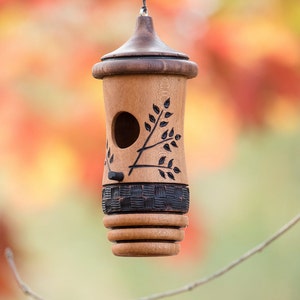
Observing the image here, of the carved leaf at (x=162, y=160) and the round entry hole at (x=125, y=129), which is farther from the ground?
the round entry hole at (x=125, y=129)

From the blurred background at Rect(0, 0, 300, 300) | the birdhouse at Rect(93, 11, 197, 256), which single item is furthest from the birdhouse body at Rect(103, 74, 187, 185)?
the blurred background at Rect(0, 0, 300, 300)

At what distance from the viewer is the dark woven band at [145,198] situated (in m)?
2.78

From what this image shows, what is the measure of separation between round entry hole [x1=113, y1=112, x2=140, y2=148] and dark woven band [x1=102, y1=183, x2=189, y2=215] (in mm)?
153

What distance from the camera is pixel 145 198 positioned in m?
2.78

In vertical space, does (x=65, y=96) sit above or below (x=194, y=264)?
above

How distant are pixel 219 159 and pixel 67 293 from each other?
1196mm

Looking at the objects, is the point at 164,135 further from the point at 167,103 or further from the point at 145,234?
the point at 145,234

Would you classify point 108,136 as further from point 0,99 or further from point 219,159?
point 219,159

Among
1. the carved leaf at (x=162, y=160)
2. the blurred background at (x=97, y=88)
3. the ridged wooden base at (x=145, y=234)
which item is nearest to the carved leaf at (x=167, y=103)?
the carved leaf at (x=162, y=160)

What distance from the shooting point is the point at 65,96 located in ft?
14.5

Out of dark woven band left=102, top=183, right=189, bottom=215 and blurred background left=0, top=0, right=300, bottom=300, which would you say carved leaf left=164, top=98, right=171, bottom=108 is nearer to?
dark woven band left=102, top=183, right=189, bottom=215

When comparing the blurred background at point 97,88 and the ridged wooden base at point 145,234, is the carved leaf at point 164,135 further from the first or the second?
the blurred background at point 97,88

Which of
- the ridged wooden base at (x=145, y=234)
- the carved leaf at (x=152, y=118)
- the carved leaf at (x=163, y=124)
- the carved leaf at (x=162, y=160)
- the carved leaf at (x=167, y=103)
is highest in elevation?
the carved leaf at (x=167, y=103)

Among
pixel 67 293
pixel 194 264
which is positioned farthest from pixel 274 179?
pixel 67 293
